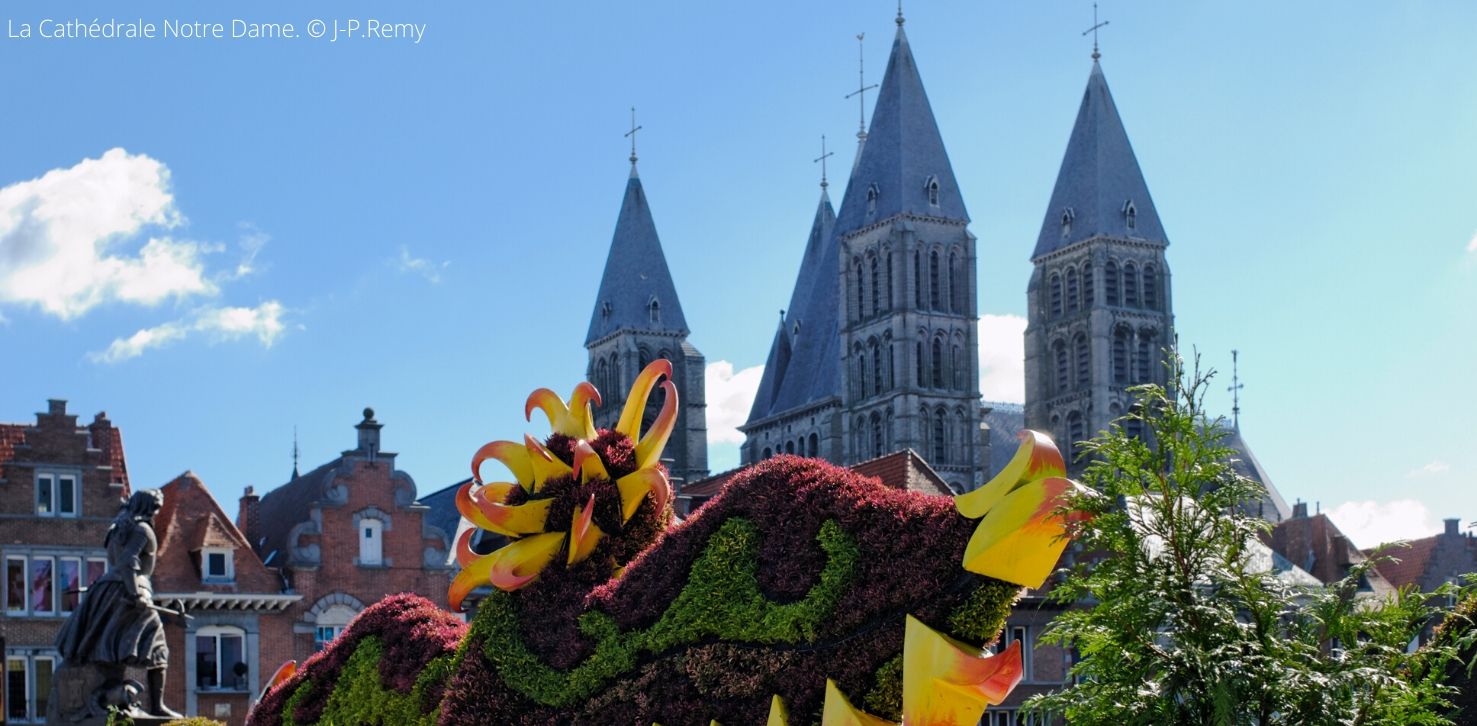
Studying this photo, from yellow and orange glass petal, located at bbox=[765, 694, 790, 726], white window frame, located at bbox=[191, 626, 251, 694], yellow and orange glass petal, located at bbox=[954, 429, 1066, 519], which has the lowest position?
white window frame, located at bbox=[191, 626, 251, 694]

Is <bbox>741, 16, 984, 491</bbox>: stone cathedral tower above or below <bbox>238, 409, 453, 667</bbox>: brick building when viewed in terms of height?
above

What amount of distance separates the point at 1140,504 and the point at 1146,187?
95.8 meters

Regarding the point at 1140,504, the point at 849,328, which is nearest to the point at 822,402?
the point at 849,328

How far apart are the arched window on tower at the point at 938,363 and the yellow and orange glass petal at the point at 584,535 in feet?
279

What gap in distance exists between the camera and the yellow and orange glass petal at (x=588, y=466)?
16.4m

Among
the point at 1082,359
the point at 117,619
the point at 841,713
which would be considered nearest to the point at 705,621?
the point at 841,713

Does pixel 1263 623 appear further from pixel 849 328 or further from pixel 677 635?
pixel 849 328

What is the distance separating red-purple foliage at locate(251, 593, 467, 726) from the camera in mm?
18062

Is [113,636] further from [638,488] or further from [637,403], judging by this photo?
[638,488]

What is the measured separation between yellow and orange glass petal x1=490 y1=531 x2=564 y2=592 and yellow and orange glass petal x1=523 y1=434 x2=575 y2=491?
57 cm

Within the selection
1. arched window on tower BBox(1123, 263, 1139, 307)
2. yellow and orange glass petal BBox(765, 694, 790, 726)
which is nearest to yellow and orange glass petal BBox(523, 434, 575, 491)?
yellow and orange glass petal BBox(765, 694, 790, 726)

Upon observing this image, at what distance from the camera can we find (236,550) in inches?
1549

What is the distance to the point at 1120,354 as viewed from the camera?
10400cm

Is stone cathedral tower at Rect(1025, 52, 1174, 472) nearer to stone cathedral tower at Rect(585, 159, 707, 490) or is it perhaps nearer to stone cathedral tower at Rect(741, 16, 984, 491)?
stone cathedral tower at Rect(741, 16, 984, 491)
